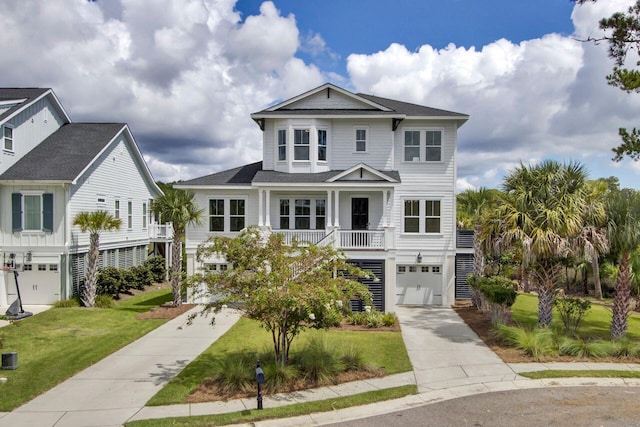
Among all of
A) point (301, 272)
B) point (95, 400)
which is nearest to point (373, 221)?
point (301, 272)

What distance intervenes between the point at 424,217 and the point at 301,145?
22.2 ft

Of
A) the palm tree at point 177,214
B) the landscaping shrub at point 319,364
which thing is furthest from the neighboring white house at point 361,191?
the landscaping shrub at point 319,364

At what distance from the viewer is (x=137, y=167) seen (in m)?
29.5

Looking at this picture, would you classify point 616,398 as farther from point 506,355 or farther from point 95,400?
point 95,400

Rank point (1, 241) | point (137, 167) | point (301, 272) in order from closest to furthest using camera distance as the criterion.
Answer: point (301, 272) → point (1, 241) → point (137, 167)

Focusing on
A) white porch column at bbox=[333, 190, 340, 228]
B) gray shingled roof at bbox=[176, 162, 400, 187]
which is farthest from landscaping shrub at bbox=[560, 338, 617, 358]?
white porch column at bbox=[333, 190, 340, 228]

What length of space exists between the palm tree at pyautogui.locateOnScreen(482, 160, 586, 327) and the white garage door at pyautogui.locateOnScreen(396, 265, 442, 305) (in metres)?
6.63

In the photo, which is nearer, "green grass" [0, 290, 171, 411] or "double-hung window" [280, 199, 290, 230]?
"green grass" [0, 290, 171, 411]

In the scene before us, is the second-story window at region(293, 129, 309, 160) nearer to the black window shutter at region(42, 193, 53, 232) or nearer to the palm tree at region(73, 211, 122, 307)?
the palm tree at region(73, 211, 122, 307)

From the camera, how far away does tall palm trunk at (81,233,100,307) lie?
20547 mm

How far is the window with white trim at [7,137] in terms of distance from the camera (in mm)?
21172

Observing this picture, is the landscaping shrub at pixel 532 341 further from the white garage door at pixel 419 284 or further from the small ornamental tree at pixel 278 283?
the white garage door at pixel 419 284

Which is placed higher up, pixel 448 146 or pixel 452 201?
pixel 448 146

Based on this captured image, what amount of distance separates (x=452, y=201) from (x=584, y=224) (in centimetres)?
773
